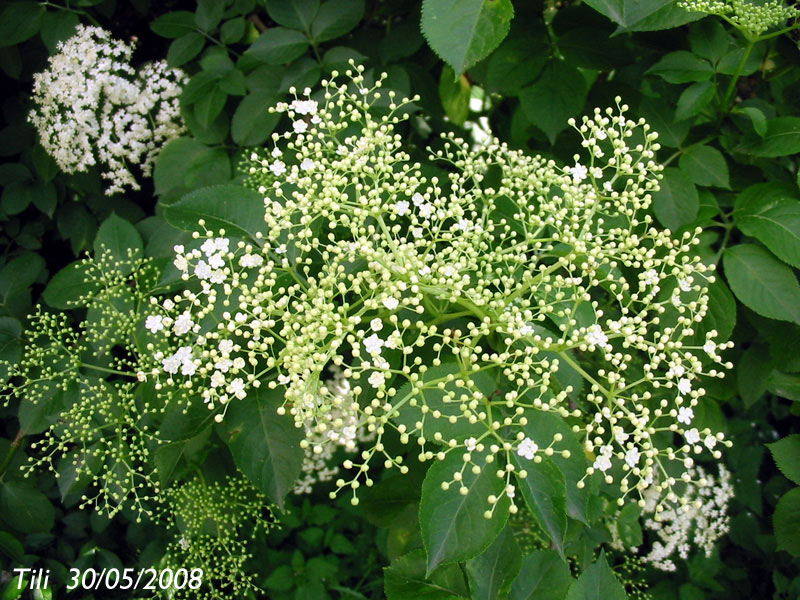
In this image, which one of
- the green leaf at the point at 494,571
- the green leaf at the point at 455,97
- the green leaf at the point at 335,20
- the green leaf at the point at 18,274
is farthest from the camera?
the green leaf at the point at 455,97

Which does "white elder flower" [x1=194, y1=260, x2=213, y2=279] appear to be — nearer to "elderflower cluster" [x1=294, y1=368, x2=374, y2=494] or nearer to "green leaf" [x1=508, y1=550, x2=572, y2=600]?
"elderflower cluster" [x1=294, y1=368, x2=374, y2=494]

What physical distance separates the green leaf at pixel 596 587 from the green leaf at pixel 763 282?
920 millimetres

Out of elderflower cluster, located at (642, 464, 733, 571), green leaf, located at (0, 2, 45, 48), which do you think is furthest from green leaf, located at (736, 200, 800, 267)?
green leaf, located at (0, 2, 45, 48)

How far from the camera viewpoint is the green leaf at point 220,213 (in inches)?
74.4

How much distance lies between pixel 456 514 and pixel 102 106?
2366 mm

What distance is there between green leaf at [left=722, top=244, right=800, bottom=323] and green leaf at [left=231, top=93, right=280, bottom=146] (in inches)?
67.4

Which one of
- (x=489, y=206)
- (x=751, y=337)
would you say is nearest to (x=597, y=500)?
(x=751, y=337)

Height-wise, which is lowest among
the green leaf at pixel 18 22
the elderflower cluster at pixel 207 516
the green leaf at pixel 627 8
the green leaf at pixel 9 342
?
the elderflower cluster at pixel 207 516

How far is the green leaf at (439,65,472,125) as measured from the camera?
3150 millimetres

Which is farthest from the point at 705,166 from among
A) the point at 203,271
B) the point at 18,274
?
the point at 18,274

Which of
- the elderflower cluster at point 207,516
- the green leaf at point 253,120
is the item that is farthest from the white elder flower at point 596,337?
the elderflower cluster at point 207,516

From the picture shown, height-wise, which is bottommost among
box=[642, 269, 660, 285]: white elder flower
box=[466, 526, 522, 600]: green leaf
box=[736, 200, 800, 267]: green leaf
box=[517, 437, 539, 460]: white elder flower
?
box=[466, 526, 522, 600]: green leaf

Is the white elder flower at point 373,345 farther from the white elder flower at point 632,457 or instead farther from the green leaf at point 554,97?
the green leaf at point 554,97

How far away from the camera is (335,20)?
247cm
